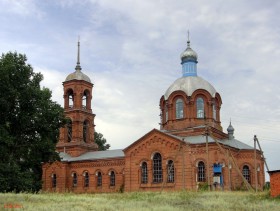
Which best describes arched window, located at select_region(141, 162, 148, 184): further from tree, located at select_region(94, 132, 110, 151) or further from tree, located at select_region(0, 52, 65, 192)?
tree, located at select_region(94, 132, 110, 151)

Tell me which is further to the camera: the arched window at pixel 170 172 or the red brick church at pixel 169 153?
the arched window at pixel 170 172

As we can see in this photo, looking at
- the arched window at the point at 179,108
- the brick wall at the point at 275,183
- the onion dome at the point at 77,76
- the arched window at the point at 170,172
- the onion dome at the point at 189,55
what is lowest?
the brick wall at the point at 275,183

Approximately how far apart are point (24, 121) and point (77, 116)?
12153 millimetres

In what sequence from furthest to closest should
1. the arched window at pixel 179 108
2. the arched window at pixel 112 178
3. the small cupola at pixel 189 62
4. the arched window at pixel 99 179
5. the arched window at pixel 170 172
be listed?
the small cupola at pixel 189 62, the arched window at pixel 99 179, the arched window at pixel 112 178, the arched window at pixel 179 108, the arched window at pixel 170 172

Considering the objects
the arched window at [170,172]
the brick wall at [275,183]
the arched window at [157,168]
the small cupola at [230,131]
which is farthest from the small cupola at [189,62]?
the brick wall at [275,183]

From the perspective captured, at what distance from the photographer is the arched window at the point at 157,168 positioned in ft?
112

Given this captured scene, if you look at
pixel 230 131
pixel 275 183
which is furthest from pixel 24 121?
pixel 230 131

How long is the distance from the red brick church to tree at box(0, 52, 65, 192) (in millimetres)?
3340

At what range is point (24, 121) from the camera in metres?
30.3

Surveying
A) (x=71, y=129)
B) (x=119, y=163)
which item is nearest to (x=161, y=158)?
(x=119, y=163)

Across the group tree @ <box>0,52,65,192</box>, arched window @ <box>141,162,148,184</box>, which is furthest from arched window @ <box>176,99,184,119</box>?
tree @ <box>0,52,65,192</box>

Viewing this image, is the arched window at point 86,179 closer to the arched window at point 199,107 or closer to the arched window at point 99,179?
the arched window at point 99,179

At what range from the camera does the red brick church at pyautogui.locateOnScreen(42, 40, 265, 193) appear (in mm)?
32781

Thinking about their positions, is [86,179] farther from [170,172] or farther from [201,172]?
[201,172]
